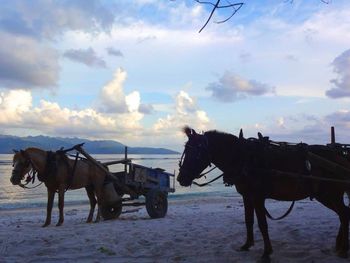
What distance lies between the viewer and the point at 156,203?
1427 cm

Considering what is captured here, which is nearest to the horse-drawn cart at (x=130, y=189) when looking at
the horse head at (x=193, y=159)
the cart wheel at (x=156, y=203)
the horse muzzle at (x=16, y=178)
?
the cart wheel at (x=156, y=203)

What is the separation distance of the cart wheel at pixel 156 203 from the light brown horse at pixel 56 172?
145cm

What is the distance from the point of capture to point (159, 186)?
48.5 feet

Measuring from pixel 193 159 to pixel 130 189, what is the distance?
22.8 ft

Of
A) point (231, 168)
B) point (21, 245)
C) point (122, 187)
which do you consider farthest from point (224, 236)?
point (122, 187)

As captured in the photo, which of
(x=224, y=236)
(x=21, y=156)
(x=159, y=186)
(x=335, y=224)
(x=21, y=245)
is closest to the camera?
(x=21, y=245)

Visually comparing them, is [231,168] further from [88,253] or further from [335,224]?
[335,224]

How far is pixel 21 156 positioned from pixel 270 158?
22.8 ft

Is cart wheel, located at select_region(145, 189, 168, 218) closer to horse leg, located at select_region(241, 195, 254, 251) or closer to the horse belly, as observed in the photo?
horse leg, located at select_region(241, 195, 254, 251)

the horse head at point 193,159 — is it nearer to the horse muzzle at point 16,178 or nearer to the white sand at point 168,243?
the white sand at point 168,243

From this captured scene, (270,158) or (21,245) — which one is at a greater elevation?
(270,158)

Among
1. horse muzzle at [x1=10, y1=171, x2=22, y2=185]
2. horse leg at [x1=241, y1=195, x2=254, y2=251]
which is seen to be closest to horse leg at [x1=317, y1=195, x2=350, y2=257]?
horse leg at [x1=241, y1=195, x2=254, y2=251]

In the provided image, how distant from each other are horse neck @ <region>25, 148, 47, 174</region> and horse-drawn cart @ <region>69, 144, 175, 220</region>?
136cm

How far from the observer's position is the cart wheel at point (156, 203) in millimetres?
14016
